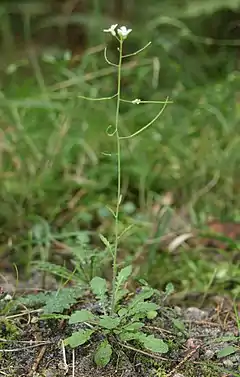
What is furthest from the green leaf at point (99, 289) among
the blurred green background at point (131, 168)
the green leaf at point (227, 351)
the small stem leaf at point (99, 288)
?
the blurred green background at point (131, 168)

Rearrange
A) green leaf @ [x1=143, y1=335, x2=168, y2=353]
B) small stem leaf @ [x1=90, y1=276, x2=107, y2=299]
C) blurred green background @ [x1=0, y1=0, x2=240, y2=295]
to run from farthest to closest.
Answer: blurred green background @ [x1=0, y1=0, x2=240, y2=295] → small stem leaf @ [x1=90, y1=276, x2=107, y2=299] → green leaf @ [x1=143, y1=335, x2=168, y2=353]

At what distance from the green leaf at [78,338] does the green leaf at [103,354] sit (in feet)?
0.10

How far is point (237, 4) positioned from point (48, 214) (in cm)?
154

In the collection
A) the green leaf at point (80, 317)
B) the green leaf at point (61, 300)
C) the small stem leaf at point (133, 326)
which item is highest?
the green leaf at point (80, 317)

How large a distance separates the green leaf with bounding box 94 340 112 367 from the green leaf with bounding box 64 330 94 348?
0.10 feet

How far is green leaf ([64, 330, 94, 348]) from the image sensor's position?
113cm

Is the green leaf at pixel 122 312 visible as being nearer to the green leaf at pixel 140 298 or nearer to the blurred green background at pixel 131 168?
the green leaf at pixel 140 298

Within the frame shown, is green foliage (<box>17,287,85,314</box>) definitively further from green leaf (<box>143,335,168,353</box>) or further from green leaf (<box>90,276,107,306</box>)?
green leaf (<box>143,335,168,353</box>)

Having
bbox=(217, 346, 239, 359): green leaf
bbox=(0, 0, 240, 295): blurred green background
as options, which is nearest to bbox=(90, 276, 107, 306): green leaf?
bbox=(217, 346, 239, 359): green leaf

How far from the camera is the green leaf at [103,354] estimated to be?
114 centimetres

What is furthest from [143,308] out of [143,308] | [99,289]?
[99,289]

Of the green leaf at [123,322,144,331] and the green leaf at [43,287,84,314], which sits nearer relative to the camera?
the green leaf at [123,322,144,331]

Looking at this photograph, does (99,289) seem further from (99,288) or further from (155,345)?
(155,345)

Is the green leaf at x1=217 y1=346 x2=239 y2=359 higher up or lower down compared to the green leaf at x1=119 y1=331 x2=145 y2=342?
lower down
